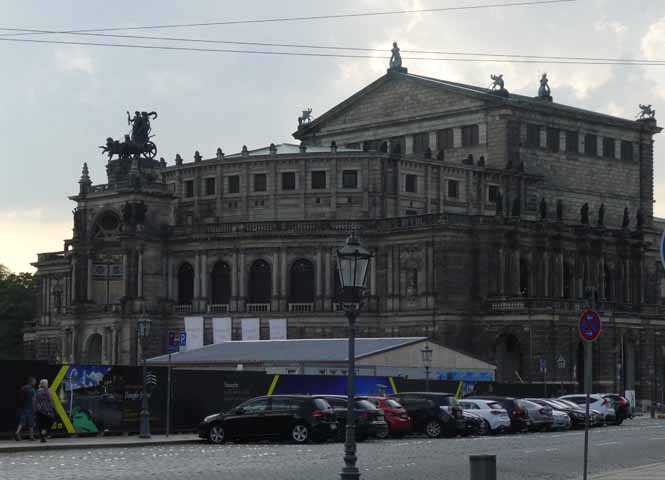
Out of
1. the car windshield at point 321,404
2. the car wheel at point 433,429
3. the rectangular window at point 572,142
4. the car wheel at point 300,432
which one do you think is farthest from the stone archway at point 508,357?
the car wheel at point 300,432

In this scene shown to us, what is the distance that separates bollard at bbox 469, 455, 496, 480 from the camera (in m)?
27.5

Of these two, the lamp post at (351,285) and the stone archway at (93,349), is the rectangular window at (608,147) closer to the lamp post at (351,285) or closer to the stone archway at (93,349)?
the stone archway at (93,349)

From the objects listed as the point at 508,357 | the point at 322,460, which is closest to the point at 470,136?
the point at 508,357

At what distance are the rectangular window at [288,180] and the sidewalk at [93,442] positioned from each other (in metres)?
73.3

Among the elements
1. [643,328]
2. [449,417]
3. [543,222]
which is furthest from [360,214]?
[449,417]

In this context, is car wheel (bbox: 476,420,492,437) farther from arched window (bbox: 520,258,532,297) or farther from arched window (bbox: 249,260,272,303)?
arched window (bbox: 249,260,272,303)

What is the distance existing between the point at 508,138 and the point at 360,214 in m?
18.1

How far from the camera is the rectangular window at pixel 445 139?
487ft

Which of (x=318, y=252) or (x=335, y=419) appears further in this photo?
(x=318, y=252)

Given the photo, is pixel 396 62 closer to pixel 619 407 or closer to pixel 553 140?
pixel 553 140

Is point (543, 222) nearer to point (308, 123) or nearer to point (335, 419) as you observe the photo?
point (308, 123)

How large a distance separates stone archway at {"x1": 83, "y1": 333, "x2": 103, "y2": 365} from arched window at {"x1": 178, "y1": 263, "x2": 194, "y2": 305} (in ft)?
24.8

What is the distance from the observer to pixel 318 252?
130375 millimetres

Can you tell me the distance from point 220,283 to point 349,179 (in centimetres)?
1401
